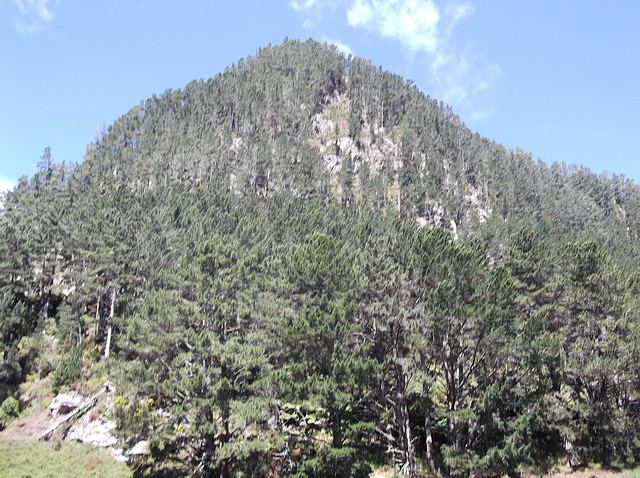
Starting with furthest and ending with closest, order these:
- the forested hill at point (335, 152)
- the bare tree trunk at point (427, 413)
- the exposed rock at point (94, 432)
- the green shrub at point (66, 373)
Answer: the forested hill at point (335, 152), the green shrub at point (66, 373), the exposed rock at point (94, 432), the bare tree trunk at point (427, 413)

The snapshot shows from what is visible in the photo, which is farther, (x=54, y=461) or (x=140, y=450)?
(x=140, y=450)

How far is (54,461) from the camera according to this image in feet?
75.8

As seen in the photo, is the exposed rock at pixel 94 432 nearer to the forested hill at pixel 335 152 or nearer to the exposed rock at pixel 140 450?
the exposed rock at pixel 140 450

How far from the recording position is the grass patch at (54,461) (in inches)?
848

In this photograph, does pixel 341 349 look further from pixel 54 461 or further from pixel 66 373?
pixel 66 373

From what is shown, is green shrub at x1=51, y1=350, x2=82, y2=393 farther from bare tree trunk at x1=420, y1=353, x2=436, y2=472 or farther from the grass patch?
bare tree trunk at x1=420, y1=353, x2=436, y2=472

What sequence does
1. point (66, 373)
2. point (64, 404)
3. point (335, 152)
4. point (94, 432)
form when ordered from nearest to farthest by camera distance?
point (94, 432)
point (64, 404)
point (66, 373)
point (335, 152)

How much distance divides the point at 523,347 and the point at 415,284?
6.04 m

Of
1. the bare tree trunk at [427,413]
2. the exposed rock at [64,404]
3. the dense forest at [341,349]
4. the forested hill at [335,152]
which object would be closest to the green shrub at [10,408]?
the dense forest at [341,349]

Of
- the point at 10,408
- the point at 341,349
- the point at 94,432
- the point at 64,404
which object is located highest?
the point at 341,349

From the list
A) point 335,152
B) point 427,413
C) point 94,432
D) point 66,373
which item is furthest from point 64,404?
point 335,152

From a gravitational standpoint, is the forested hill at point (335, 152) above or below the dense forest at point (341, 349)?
above

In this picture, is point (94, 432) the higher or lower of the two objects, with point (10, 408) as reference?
lower

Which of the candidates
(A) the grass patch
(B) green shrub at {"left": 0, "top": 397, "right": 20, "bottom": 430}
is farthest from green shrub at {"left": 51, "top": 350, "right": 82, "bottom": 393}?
(A) the grass patch
